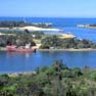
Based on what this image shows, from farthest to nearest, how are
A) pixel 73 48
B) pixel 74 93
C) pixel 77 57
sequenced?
1. pixel 73 48
2. pixel 77 57
3. pixel 74 93

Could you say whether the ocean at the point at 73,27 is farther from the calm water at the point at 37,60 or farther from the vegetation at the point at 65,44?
the calm water at the point at 37,60

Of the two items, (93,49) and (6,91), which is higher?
(6,91)

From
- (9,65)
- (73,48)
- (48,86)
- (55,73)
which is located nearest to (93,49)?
(73,48)

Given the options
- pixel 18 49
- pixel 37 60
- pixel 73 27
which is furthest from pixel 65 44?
pixel 73 27

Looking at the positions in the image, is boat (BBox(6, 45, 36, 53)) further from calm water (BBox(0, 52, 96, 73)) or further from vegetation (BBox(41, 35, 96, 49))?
vegetation (BBox(41, 35, 96, 49))

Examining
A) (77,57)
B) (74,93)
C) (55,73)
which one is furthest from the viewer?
(77,57)

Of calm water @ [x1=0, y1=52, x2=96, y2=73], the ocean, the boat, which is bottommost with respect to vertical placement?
the ocean

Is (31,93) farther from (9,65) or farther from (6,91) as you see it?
(9,65)

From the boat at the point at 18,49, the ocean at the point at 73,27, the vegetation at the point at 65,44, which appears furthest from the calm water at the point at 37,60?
the ocean at the point at 73,27

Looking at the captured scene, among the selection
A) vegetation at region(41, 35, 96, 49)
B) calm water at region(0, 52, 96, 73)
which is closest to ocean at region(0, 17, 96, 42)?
vegetation at region(41, 35, 96, 49)
